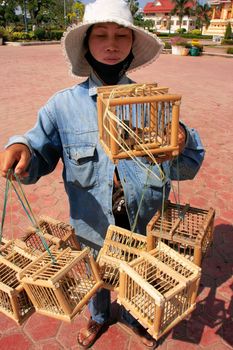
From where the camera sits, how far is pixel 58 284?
1412 millimetres

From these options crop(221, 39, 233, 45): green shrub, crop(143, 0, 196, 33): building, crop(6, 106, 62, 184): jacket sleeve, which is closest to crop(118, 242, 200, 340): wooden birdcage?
crop(6, 106, 62, 184): jacket sleeve

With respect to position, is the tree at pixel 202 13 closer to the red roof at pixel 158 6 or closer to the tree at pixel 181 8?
the tree at pixel 181 8

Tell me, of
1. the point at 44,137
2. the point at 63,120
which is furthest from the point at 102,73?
the point at 44,137

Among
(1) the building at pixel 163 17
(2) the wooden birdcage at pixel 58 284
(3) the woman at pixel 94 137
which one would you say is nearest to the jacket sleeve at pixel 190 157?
(3) the woman at pixel 94 137

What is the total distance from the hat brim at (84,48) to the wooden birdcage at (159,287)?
122cm

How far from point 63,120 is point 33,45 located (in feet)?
107

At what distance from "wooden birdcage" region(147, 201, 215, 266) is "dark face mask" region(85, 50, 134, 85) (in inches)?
33.5

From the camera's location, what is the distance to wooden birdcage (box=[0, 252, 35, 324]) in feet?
4.90

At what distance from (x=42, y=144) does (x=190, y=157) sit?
2.94ft

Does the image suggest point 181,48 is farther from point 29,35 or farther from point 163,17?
point 163,17

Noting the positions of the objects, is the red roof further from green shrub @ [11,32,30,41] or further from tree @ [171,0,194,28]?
green shrub @ [11,32,30,41]

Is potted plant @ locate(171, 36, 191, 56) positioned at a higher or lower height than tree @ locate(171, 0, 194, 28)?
lower

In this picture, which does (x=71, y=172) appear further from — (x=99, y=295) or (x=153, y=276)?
(x=99, y=295)

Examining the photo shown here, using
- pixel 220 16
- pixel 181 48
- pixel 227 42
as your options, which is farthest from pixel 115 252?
pixel 220 16
